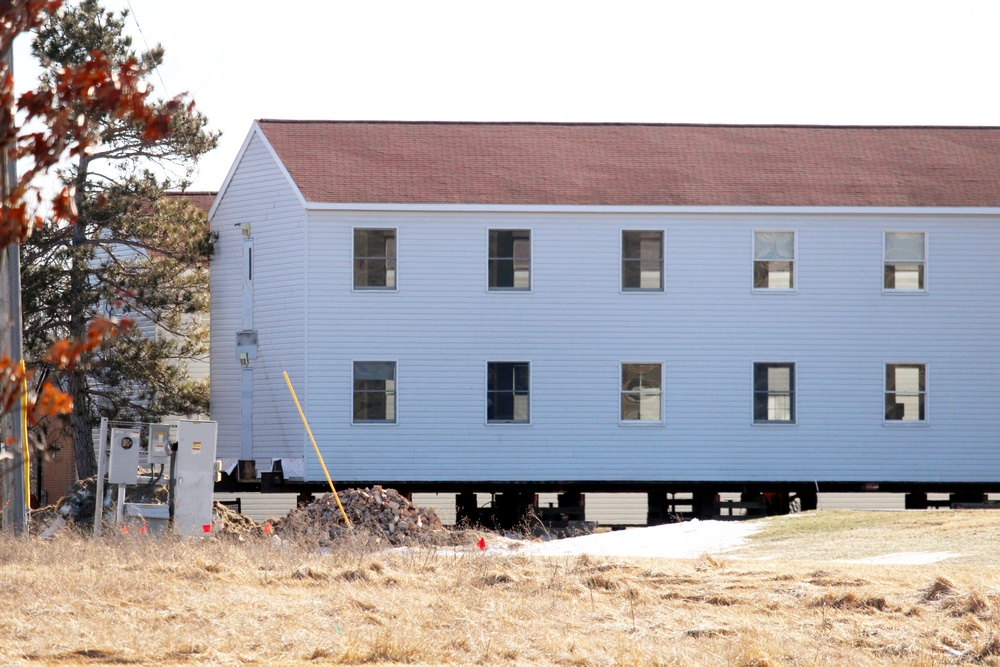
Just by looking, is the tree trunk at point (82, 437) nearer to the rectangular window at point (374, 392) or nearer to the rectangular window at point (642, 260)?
the rectangular window at point (374, 392)

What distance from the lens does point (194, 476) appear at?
59.3 ft

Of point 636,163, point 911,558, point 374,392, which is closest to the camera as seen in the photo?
Result: point 911,558

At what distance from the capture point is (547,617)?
11180 mm

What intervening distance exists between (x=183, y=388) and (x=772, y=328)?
13.3 metres

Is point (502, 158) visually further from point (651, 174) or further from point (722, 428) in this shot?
point (722, 428)

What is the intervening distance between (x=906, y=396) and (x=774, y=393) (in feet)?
9.92

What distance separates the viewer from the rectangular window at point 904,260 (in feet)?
90.7

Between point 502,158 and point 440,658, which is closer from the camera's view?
point 440,658

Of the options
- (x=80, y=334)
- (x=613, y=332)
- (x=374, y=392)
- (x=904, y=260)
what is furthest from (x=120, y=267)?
(x=904, y=260)

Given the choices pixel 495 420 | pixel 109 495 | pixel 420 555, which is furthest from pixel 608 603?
pixel 495 420

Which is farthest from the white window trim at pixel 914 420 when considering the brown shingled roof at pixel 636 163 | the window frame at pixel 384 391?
the window frame at pixel 384 391

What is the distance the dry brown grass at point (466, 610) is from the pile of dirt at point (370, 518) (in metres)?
5.09

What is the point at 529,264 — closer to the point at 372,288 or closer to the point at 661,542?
the point at 372,288

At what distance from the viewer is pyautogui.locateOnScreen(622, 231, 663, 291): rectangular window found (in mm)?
27344
